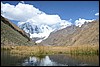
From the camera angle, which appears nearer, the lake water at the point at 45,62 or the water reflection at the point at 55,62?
the lake water at the point at 45,62

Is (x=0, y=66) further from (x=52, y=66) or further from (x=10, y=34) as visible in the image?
(x=10, y=34)

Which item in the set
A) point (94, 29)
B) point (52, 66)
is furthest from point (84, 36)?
point (52, 66)

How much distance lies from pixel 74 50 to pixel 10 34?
155 feet

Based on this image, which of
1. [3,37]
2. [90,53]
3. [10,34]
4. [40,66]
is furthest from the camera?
[10,34]

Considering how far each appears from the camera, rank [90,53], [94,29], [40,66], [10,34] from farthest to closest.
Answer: [94,29], [10,34], [90,53], [40,66]

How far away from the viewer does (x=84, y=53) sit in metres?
57.3

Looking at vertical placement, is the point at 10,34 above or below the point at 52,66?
above

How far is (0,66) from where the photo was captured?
107 ft

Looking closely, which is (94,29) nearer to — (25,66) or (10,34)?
(10,34)

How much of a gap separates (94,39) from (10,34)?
228 feet

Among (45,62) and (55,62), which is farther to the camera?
(55,62)

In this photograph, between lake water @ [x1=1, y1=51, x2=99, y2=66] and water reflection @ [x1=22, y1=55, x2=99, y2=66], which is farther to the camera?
water reflection @ [x1=22, y1=55, x2=99, y2=66]

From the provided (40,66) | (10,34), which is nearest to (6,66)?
(40,66)

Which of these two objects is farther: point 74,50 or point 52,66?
point 74,50
